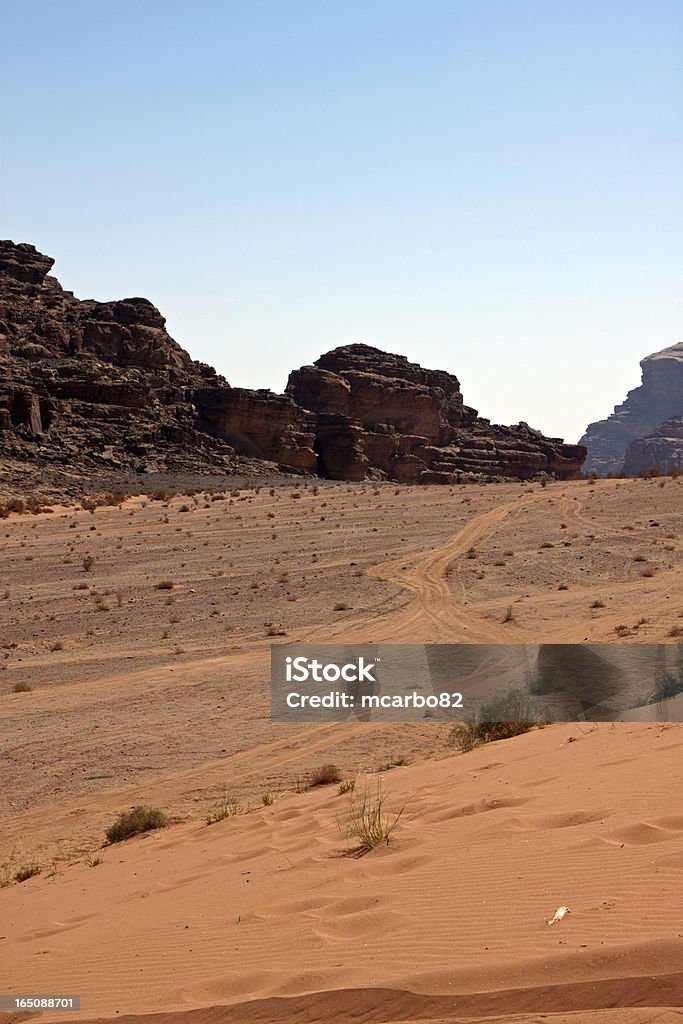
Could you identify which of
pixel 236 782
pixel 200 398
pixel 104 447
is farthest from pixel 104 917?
pixel 200 398

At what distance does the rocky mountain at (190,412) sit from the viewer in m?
63.3

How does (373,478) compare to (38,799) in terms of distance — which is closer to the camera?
(38,799)

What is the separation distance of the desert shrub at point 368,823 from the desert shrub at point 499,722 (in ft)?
7.64

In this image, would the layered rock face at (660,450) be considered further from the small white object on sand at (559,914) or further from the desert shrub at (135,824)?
the small white object on sand at (559,914)

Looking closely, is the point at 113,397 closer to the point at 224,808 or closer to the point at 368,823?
the point at 224,808

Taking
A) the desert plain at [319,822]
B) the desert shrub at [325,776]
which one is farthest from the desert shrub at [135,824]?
the desert shrub at [325,776]

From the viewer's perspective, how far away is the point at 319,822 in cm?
789

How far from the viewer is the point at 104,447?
63.6 metres

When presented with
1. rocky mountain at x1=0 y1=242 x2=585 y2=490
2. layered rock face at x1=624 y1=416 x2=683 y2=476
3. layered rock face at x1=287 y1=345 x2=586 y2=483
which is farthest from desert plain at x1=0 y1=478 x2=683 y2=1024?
layered rock face at x1=624 y1=416 x2=683 y2=476

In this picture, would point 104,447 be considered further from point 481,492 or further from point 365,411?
point 365,411

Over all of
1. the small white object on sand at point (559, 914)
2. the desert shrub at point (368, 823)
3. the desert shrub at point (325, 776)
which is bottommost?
the desert shrub at point (325, 776)

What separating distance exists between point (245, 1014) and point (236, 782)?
6367 millimetres

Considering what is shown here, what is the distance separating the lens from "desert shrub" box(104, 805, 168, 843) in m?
8.85

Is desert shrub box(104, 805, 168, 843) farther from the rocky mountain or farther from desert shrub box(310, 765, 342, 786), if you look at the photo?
the rocky mountain
